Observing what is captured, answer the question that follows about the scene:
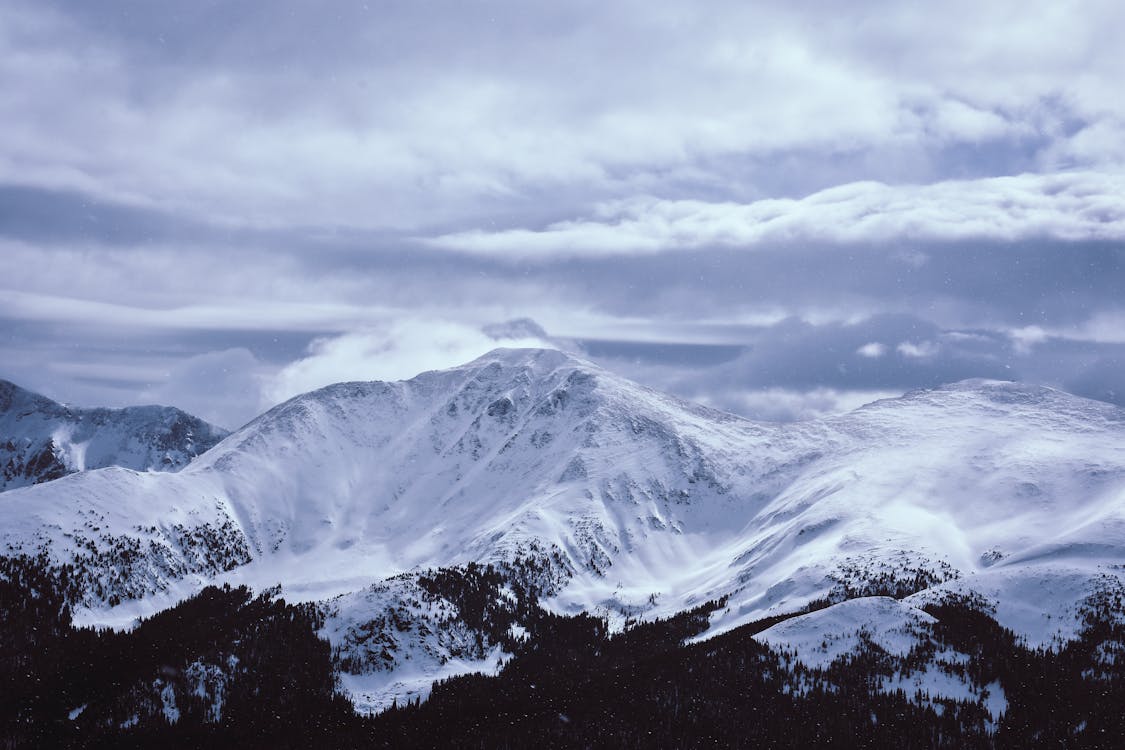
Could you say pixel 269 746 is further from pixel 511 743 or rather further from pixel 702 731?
pixel 702 731

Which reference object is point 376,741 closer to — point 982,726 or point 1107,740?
point 982,726

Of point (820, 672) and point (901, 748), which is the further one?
point (820, 672)

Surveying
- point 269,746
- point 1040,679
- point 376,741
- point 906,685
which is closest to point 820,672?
point 906,685

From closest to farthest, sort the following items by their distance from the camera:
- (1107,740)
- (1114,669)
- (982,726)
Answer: (1107,740)
(982,726)
(1114,669)

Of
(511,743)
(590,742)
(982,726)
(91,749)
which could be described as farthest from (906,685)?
(91,749)

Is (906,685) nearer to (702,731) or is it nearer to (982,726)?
(982,726)

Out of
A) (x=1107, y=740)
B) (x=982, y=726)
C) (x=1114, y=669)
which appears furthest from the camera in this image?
(x=1114, y=669)

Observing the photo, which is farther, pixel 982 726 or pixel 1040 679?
pixel 1040 679

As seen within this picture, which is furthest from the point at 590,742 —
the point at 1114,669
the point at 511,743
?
the point at 1114,669
